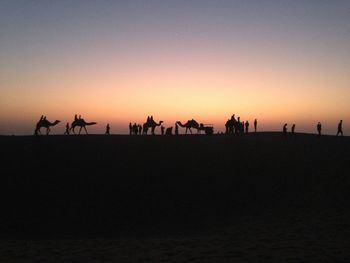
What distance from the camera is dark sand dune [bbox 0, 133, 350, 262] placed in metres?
12.9

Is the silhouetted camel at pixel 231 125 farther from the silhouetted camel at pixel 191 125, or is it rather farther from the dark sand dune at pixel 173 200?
the dark sand dune at pixel 173 200

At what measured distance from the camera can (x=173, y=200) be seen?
22047 mm

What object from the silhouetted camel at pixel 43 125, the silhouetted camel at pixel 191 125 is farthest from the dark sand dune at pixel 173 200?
the silhouetted camel at pixel 191 125

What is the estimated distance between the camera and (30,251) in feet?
44.6

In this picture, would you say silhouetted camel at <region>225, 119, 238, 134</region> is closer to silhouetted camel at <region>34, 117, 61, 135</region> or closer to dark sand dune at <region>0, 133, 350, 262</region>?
dark sand dune at <region>0, 133, 350, 262</region>

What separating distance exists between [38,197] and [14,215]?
2221 mm

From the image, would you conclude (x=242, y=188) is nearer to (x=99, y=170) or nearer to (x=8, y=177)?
(x=99, y=170)

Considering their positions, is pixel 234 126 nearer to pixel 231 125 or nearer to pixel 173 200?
pixel 231 125

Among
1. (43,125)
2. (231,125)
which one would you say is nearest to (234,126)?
(231,125)

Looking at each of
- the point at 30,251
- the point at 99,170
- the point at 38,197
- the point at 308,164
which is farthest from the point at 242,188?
the point at 30,251

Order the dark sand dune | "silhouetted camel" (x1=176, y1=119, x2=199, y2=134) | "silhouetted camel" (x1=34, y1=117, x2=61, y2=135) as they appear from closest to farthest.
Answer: the dark sand dune < "silhouetted camel" (x1=34, y1=117, x2=61, y2=135) < "silhouetted camel" (x1=176, y1=119, x2=199, y2=134)

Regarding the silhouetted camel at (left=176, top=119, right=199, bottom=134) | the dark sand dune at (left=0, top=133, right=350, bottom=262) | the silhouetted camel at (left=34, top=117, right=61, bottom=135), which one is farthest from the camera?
the silhouetted camel at (left=176, top=119, right=199, bottom=134)

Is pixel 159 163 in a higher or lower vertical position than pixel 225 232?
higher

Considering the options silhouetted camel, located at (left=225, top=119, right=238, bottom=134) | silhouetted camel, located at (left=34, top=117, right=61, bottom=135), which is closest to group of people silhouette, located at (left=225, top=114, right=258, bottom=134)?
silhouetted camel, located at (left=225, top=119, right=238, bottom=134)
